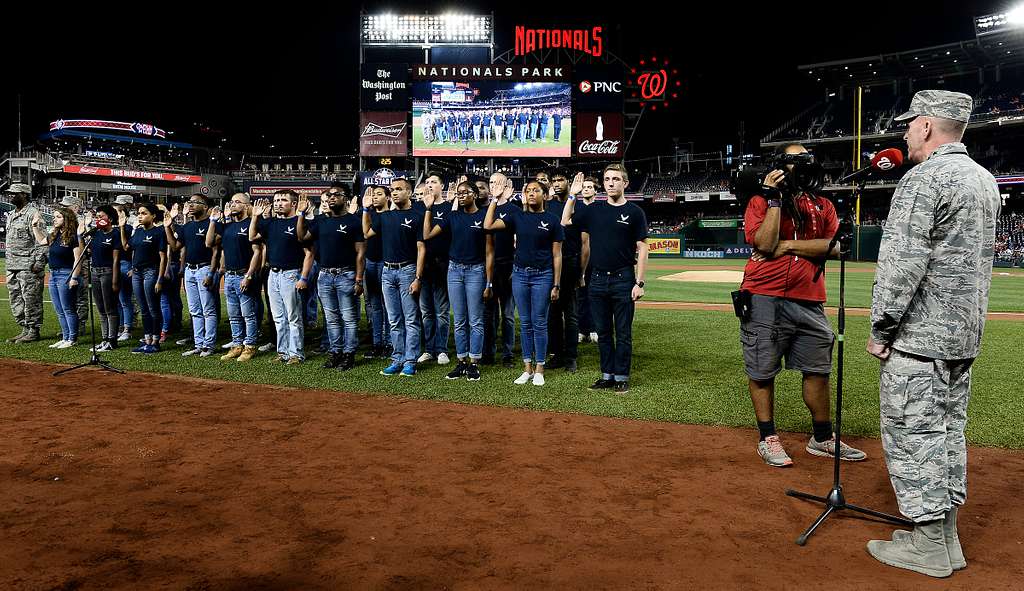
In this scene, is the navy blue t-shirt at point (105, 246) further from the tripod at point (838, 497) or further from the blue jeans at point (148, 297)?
the tripod at point (838, 497)

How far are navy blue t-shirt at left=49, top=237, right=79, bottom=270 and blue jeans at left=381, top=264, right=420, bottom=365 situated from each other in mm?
5355

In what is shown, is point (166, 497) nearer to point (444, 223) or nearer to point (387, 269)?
point (387, 269)

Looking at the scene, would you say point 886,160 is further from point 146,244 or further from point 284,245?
point 146,244

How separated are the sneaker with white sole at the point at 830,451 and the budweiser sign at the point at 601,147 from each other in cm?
2415

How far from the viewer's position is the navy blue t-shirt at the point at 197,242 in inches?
327

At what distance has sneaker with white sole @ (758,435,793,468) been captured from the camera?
4.11 meters

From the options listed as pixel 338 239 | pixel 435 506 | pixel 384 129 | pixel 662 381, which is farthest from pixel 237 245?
pixel 384 129

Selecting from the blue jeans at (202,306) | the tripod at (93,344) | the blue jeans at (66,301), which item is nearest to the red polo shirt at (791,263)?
the tripod at (93,344)

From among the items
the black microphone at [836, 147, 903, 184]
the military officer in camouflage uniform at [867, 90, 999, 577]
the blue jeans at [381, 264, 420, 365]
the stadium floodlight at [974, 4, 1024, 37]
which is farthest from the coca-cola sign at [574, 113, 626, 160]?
the stadium floodlight at [974, 4, 1024, 37]

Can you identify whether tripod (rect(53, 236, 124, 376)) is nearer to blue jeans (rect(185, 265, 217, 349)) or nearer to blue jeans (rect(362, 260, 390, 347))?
blue jeans (rect(185, 265, 217, 349))

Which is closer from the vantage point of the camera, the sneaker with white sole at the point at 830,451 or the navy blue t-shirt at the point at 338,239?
the sneaker with white sole at the point at 830,451

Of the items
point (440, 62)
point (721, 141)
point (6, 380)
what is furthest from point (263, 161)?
point (6, 380)

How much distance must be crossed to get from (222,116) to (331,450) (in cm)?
7631

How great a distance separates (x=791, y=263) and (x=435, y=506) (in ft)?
8.78
